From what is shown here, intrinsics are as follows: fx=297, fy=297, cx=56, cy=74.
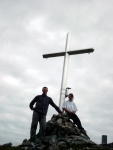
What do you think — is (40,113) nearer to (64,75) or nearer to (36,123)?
(36,123)

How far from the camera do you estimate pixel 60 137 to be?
1265 cm

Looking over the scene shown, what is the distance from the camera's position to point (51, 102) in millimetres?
13328

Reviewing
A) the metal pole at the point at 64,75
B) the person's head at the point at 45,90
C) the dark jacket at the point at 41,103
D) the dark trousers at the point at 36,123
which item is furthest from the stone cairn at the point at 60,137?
the metal pole at the point at 64,75

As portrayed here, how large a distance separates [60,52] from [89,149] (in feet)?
27.7

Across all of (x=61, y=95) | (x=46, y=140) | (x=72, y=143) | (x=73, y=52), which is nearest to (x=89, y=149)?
(x=72, y=143)

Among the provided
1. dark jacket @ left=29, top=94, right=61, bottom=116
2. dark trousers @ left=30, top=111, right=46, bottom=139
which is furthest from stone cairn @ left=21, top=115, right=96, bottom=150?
dark jacket @ left=29, top=94, right=61, bottom=116

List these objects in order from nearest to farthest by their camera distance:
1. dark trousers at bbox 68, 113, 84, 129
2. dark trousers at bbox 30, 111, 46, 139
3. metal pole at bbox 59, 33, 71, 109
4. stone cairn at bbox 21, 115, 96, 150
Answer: stone cairn at bbox 21, 115, 96, 150
dark trousers at bbox 30, 111, 46, 139
dark trousers at bbox 68, 113, 84, 129
metal pole at bbox 59, 33, 71, 109

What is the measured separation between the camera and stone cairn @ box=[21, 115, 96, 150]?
1140 centimetres

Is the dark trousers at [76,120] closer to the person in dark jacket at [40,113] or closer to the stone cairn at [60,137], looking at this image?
the stone cairn at [60,137]

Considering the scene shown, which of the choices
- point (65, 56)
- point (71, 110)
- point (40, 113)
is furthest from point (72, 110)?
point (65, 56)

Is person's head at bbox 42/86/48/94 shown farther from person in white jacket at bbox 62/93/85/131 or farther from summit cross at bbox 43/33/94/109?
summit cross at bbox 43/33/94/109

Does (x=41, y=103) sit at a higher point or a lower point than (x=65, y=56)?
lower

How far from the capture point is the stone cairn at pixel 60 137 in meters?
11.4

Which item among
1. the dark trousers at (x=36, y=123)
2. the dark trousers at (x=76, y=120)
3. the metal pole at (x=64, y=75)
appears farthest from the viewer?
the metal pole at (x=64, y=75)
